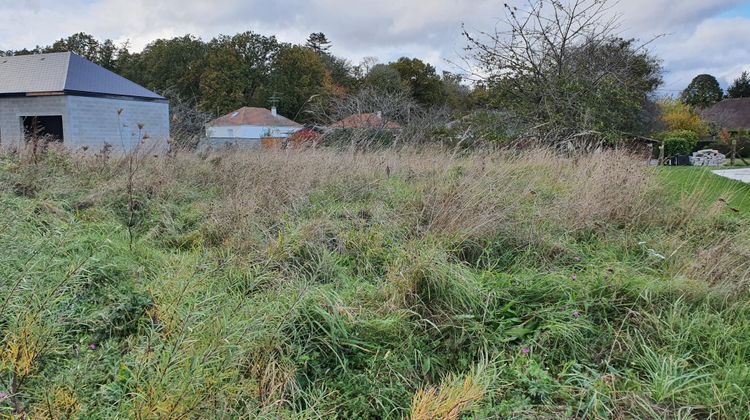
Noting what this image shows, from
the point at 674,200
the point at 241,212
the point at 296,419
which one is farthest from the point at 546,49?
the point at 296,419

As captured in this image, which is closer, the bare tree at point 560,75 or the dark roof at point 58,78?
the bare tree at point 560,75

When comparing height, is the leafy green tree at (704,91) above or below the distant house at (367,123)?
above

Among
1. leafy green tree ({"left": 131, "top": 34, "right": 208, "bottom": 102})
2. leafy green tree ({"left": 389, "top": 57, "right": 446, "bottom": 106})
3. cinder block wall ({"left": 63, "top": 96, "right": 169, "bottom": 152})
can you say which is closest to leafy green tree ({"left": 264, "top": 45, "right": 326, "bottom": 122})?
leafy green tree ({"left": 131, "top": 34, "right": 208, "bottom": 102})

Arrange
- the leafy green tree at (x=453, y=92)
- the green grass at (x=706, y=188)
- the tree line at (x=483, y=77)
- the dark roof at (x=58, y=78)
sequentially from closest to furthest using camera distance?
the green grass at (x=706, y=188) < the tree line at (x=483, y=77) < the dark roof at (x=58, y=78) < the leafy green tree at (x=453, y=92)

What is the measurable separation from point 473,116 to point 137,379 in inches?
341

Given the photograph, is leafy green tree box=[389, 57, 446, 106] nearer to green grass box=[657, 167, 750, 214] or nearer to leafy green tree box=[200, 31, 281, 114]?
leafy green tree box=[200, 31, 281, 114]

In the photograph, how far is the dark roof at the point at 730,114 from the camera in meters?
31.0

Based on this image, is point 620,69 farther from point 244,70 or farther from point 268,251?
point 244,70

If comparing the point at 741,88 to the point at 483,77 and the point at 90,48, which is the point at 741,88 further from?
the point at 90,48

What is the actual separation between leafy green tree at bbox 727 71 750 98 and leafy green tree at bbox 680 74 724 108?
2995mm

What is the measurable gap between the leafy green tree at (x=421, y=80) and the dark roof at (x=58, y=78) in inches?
897

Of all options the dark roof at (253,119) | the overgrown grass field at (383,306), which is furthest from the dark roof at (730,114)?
the overgrown grass field at (383,306)

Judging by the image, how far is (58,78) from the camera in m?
15.9

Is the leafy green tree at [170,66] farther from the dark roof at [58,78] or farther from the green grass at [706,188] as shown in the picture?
the green grass at [706,188]
